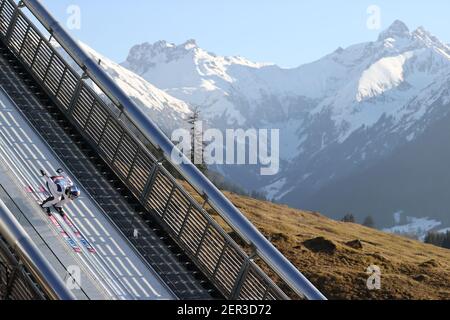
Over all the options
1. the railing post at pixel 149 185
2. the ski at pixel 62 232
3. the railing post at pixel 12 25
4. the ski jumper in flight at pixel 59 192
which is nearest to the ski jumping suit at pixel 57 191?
the ski jumper in flight at pixel 59 192

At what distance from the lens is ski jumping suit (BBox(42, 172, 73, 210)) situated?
67.6ft

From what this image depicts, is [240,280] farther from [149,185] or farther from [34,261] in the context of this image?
[34,261]

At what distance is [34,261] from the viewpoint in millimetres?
13734

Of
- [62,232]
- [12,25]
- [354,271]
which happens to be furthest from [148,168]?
[354,271]

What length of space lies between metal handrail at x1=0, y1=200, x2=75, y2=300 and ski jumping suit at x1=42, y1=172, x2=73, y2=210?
19.9ft

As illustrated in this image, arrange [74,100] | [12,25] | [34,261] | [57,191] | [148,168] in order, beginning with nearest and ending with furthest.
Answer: [34,261]
[57,191]
[148,168]
[74,100]
[12,25]

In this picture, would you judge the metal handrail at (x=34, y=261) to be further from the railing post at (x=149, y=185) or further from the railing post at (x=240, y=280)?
the railing post at (x=149, y=185)

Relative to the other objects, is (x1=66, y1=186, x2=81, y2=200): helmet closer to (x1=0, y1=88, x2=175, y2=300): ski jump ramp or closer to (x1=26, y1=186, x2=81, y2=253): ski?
(x1=0, y1=88, x2=175, y2=300): ski jump ramp

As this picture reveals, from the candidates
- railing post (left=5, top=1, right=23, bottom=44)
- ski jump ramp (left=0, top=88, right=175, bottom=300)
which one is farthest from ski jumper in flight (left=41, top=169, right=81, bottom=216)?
railing post (left=5, top=1, right=23, bottom=44)

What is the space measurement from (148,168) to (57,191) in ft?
9.72

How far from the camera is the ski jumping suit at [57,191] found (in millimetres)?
20609
